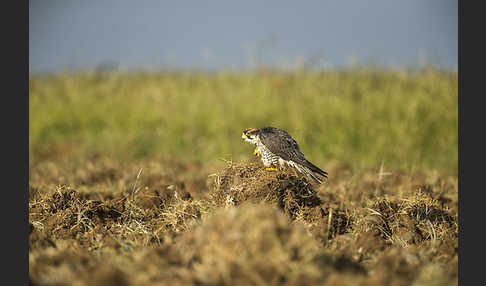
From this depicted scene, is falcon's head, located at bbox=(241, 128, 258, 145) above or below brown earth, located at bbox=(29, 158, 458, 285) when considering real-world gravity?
above

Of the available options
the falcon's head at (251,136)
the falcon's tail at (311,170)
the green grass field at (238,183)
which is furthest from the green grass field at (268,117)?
the falcon's tail at (311,170)

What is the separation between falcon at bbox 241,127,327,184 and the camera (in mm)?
3270

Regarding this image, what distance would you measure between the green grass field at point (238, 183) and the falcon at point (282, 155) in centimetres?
14

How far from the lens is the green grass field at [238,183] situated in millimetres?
1794

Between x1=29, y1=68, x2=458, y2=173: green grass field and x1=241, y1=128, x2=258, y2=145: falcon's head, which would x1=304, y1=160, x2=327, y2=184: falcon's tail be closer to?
x1=241, y1=128, x2=258, y2=145: falcon's head

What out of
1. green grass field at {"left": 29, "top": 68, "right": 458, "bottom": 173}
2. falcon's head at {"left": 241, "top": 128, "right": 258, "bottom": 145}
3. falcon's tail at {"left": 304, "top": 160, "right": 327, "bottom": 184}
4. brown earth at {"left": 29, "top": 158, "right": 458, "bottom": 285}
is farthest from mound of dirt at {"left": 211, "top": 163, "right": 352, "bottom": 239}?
green grass field at {"left": 29, "top": 68, "right": 458, "bottom": 173}

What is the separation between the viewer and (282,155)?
3.28 m

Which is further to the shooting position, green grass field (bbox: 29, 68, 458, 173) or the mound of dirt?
green grass field (bbox: 29, 68, 458, 173)

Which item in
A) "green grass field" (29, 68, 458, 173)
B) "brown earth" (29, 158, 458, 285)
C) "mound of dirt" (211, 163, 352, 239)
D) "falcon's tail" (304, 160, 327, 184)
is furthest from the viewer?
"green grass field" (29, 68, 458, 173)

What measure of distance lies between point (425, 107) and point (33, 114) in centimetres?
817

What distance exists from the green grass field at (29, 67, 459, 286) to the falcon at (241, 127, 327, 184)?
14 centimetres

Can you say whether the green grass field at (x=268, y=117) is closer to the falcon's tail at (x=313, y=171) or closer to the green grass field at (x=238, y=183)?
the green grass field at (x=238, y=183)

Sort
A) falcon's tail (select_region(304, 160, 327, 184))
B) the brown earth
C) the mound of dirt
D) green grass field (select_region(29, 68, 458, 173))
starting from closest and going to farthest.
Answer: the brown earth
the mound of dirt
falcon's tail (select_region(304, 160, 327, 184))
green grass field (select_region(29, 68, 458, 173))

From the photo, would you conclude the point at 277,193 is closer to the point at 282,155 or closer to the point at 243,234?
the point at 282,155
